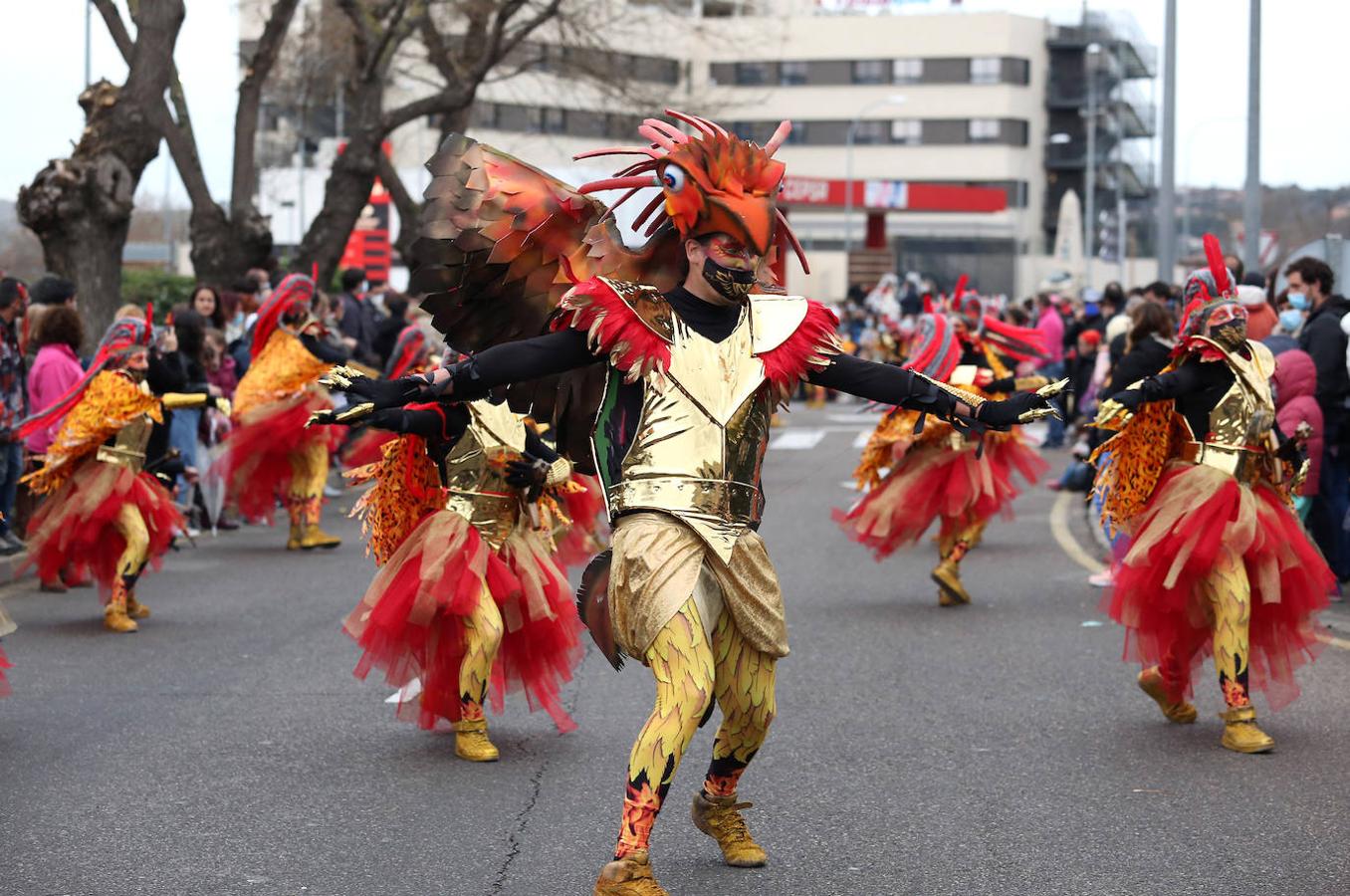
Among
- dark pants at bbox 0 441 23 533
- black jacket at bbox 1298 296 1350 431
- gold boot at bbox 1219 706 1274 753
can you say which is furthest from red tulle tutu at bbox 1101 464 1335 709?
dark pants at bbox 0 441 23 533

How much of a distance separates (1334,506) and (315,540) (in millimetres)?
7675

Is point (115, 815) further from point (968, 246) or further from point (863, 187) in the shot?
point (968, 246)

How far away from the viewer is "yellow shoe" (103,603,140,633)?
34.1ft

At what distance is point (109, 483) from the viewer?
10336 mm

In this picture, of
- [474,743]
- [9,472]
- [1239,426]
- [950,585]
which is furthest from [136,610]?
[1239,426]

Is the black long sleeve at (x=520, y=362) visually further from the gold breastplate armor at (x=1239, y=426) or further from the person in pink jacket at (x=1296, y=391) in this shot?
the person in pink jacket at (x=1296, y=391)

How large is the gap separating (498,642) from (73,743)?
1.84 metres

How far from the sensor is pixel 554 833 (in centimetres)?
599

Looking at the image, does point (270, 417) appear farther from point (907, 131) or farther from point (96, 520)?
point (907, 131)

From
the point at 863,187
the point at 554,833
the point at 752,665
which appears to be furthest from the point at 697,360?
the point at 863,187

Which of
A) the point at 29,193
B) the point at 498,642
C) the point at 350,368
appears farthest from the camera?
the point at 29,193

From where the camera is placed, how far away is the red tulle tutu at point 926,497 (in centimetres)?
1114

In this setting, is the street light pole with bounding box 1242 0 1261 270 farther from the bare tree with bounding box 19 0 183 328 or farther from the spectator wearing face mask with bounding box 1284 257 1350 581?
the bare tree with bounding box 19 0 183 328

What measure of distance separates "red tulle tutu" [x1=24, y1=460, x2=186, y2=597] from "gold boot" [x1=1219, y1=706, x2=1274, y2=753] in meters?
6.16
